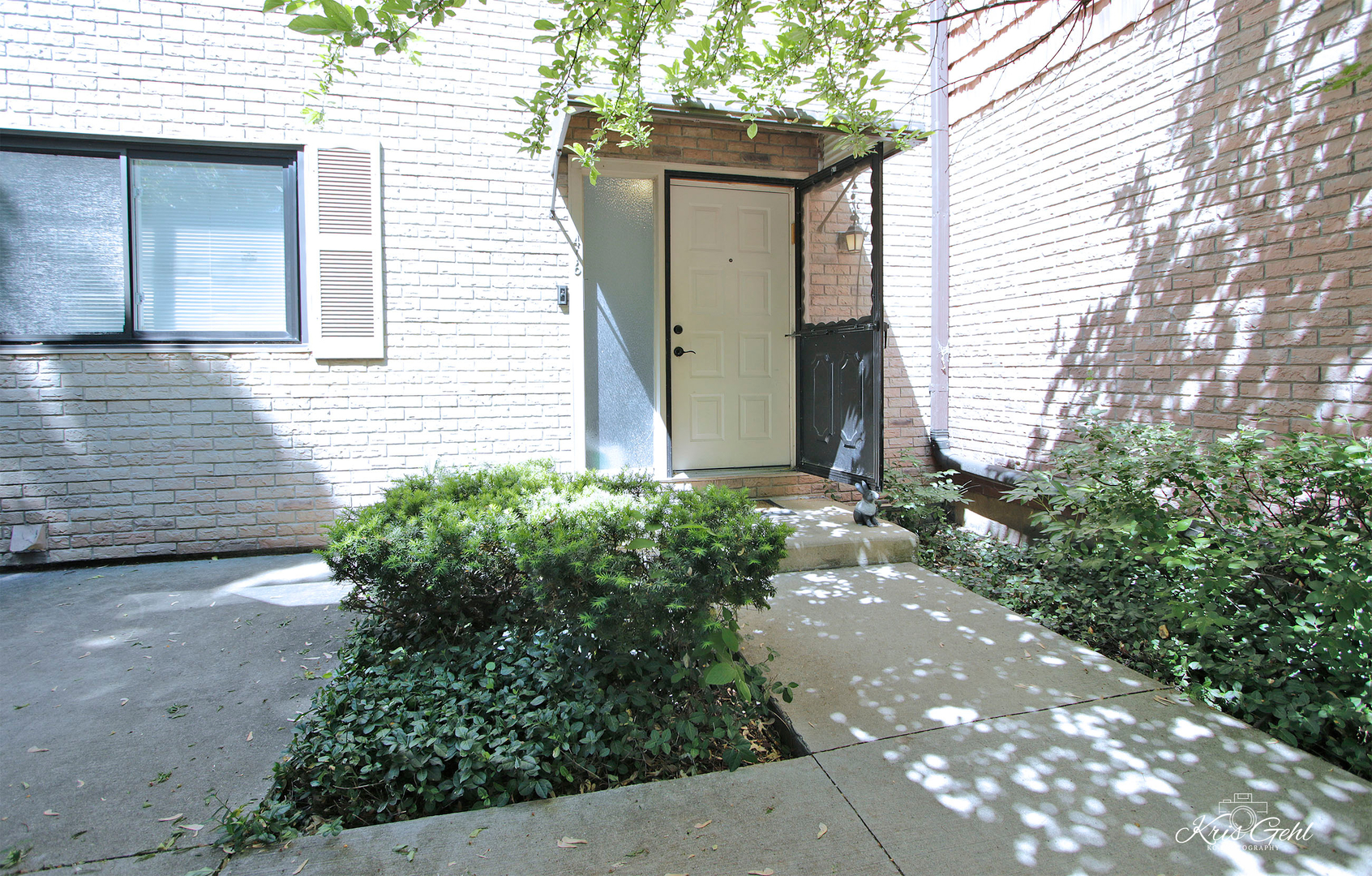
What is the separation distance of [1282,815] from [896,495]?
323cm

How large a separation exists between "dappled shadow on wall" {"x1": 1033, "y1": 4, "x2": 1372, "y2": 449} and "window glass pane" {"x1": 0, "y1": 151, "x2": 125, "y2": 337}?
6.18 meters

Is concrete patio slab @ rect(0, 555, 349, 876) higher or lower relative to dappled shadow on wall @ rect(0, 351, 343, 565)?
lower

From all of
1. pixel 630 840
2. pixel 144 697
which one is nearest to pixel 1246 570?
pixel 630 840

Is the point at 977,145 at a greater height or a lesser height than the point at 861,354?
greater

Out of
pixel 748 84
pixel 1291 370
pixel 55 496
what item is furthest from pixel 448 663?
pixel 748 84

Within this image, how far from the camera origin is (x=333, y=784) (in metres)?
2.10

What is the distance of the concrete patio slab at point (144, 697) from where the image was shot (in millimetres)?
1956

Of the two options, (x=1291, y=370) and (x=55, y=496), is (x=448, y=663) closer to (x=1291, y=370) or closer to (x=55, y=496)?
(x=55, y=496)

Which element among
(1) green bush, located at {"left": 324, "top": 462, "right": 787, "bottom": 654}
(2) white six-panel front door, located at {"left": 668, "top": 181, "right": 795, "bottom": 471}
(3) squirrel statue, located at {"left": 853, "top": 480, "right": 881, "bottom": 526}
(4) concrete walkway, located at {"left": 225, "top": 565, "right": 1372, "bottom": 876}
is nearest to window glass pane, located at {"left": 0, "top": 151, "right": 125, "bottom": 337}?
(1) green bush, located at {"left": 324, "top": 462, "right": 787, "bottom": 654}

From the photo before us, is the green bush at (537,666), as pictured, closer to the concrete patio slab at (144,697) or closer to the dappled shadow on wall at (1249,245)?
the concrete patio slab at (144,697)

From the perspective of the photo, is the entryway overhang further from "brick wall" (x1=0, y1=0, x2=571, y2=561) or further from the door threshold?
"brick wall" (x1=0, y1=0, x2=571, y2=561)

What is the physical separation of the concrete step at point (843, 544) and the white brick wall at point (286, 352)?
1834mm

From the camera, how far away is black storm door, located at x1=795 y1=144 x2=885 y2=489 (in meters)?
4.61

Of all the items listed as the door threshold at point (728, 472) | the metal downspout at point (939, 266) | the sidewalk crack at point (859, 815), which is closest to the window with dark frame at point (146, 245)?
the door threshold at point (728, 472)
